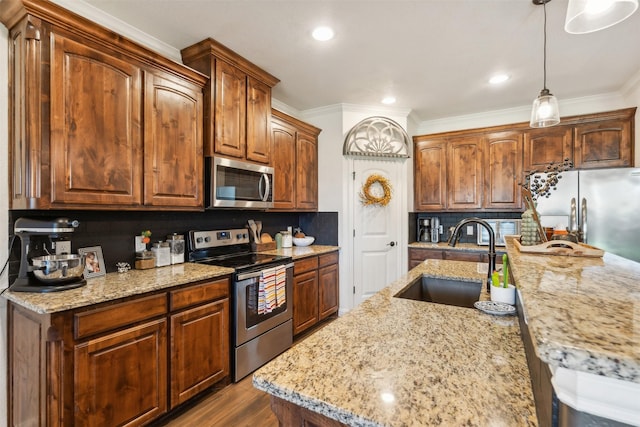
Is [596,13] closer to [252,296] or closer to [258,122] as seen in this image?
[258,122]

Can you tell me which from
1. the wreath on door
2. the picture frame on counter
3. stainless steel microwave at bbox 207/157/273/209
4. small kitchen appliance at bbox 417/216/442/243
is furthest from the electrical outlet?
small kitchen appliance at bbox 417/216/442/243

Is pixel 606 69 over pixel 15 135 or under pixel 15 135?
over

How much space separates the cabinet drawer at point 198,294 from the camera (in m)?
1.91

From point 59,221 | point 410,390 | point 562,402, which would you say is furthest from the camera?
point 59,221

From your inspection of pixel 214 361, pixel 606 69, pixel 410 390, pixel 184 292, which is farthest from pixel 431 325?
pixel 606 69

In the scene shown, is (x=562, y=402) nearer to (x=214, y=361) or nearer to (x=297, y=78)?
(x=214, y=361)

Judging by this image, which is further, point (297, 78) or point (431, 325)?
point (297, 78)

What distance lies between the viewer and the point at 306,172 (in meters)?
3.80

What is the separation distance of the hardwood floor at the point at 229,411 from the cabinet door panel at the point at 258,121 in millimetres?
1917

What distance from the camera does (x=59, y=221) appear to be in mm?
1620

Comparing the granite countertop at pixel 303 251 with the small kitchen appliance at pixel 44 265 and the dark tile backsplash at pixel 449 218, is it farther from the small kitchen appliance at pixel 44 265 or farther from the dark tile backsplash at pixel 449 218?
the small kitchen appliance at pixel 44 265

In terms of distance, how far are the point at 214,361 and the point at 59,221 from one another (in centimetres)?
132

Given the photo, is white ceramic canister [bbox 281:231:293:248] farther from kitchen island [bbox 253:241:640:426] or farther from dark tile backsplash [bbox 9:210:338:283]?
kitchen island [bbox 253:241:640:426]

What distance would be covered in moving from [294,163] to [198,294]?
199cm
